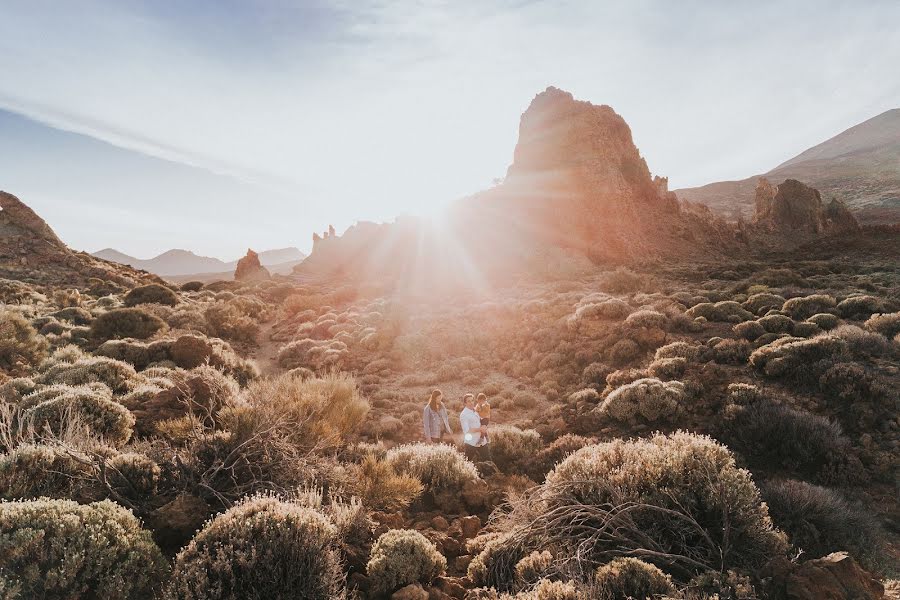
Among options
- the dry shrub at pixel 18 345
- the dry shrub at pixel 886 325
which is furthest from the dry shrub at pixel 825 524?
the dry shrub at pixel 18 345

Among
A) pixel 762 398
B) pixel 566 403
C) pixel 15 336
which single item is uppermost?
pixel 15 336

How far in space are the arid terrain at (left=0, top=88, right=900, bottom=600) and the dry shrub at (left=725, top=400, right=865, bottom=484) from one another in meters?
0.04

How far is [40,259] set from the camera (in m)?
33.6

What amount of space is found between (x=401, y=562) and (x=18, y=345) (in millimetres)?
15801

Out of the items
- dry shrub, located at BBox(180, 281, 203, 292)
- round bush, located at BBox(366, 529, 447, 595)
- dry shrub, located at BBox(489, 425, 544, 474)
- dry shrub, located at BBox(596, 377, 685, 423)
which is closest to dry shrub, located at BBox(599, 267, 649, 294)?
dry shrub, located at BBox(596, 377, 685, 423)

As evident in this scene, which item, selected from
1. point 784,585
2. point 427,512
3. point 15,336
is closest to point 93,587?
point 427,512

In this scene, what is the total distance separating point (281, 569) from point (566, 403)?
9.74m

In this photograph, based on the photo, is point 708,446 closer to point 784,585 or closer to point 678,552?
point 678,552

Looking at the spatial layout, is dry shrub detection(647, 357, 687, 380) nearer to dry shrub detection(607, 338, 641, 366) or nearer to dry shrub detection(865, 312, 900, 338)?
dry shrub detection(607, 338, 641, 366)

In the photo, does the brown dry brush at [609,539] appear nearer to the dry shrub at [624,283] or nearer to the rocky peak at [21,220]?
the dry shrub at [624,283]

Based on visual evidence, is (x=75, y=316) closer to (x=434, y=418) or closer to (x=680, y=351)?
(x=434, y=418)

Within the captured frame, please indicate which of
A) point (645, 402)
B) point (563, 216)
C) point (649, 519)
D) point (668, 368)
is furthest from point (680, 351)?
point (563, 216)

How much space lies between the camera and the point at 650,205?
50.9 metres

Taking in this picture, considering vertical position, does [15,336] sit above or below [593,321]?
above
